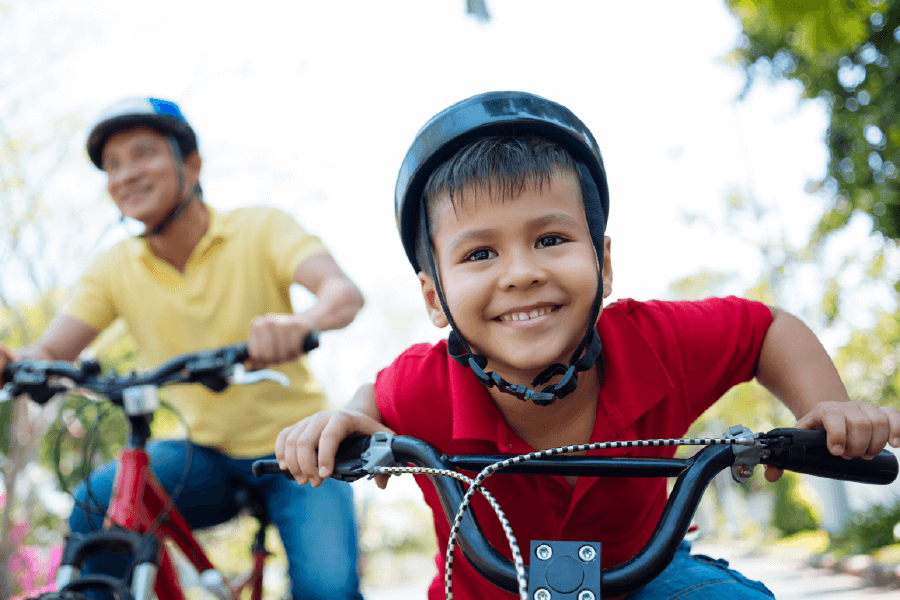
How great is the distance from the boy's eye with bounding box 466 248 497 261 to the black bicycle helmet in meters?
1.76

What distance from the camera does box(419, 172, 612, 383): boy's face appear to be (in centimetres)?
166

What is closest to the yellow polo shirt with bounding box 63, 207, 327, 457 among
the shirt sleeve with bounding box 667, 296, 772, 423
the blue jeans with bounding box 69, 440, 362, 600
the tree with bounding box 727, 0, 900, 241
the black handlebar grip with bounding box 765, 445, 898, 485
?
the blue jeans with bounding box 69, 440, 362, 600

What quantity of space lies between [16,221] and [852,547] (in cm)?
1324

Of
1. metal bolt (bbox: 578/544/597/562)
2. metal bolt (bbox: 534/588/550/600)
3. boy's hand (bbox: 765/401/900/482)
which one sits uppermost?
boy's hand (bbox: 765/401/900/482)

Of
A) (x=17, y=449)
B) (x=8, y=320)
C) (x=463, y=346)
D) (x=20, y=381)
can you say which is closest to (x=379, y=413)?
(x=463, y=346)

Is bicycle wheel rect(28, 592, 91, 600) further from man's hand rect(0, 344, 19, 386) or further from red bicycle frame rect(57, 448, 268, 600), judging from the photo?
man's hand rect(0, 344, 19, 386)

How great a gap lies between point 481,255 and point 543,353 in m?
0.28

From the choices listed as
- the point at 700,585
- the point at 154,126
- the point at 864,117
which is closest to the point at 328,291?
the point at 154,126

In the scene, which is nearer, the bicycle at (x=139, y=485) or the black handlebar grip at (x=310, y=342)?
the bicycle at (x=139, y=485)

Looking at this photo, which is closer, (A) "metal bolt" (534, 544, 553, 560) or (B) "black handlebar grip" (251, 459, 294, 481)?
(A) "metal bolt" (534, 544, 553, 560)

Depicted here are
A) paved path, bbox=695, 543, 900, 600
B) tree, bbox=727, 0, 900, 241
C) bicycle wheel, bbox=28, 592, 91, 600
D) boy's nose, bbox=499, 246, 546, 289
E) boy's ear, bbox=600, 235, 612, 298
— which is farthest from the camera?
paved path, bbox=695, 543, 900, 600

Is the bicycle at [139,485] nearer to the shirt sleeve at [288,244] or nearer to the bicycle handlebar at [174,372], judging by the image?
the bicycle handlebar at [174,372]

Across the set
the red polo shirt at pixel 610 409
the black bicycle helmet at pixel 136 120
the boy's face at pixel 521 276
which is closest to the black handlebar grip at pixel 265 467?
the red polo shirt at pixel 610 409

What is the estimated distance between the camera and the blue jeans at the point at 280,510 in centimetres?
245
